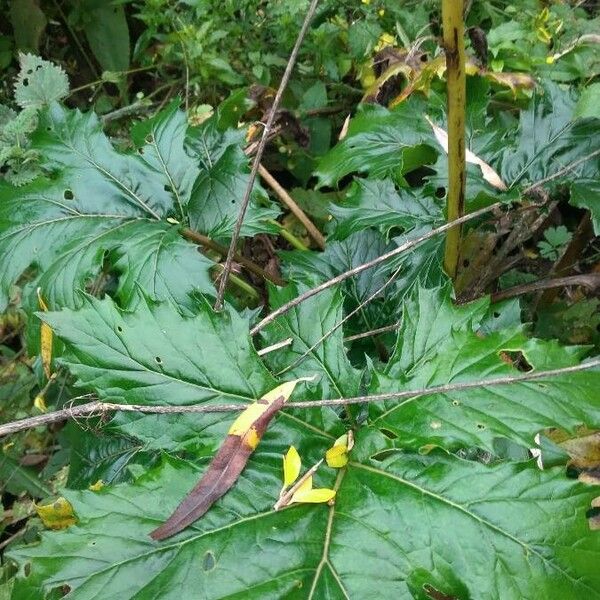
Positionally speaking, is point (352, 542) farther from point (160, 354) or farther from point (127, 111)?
point (127, 111)

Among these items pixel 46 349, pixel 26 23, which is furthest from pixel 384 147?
pixel 26 23

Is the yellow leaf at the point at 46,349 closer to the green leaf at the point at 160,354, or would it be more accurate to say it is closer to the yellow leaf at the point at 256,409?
the green leaf at the point at 160,354

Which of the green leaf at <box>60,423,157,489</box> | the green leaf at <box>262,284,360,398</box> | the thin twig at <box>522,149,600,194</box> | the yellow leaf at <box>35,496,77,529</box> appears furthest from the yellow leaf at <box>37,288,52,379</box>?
the thin twig at <box>522,149,600,194</box>

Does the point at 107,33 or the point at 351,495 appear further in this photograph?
the point at 107,33

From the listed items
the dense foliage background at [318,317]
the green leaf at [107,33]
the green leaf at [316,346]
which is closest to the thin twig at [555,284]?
the dense foliage background at [318,317]

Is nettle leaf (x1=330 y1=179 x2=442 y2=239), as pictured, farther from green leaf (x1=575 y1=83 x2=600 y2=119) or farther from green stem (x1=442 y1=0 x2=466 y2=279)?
green leaf (x1=575 y1=83 x2=600 y2=119)

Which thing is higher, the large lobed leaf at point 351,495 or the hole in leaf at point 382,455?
the large lobed leaf at point 351,495
